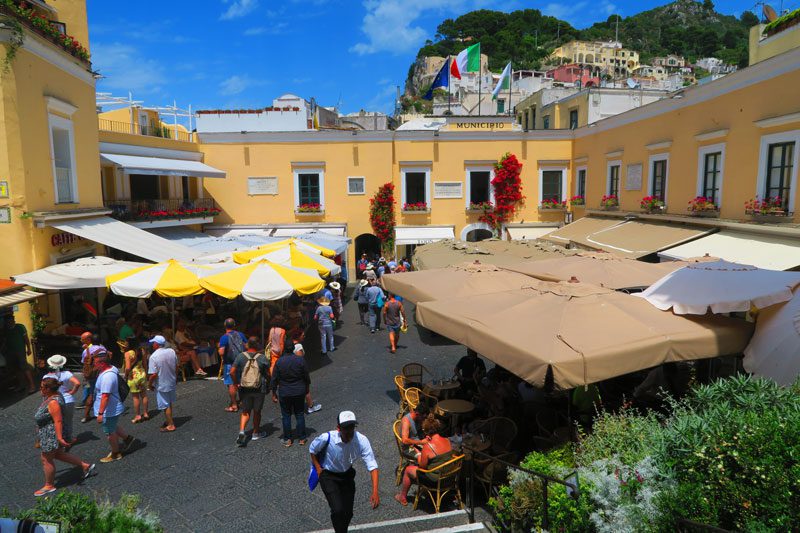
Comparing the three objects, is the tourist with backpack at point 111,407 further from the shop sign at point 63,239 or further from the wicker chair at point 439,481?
the shop sign at point 63,239

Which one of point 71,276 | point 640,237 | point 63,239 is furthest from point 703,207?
point 63,239

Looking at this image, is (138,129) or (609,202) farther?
(138,129)

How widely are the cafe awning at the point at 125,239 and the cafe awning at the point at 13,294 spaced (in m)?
2.25

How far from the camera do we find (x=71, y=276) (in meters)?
Result: 10.7

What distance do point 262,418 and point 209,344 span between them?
3416 mm

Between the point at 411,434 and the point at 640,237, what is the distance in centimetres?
1253

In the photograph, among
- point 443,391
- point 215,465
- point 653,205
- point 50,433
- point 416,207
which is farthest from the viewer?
point 416,207

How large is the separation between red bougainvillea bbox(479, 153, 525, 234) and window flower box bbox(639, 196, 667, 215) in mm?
6612

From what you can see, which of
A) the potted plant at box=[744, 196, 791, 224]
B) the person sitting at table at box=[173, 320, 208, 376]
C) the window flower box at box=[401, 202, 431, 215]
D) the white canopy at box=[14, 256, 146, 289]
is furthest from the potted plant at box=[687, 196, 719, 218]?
the white canopy at box=[14, 256, 146, 289]

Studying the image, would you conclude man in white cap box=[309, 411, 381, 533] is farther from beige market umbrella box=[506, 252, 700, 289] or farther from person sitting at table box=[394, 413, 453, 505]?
beige market umbrella box=[506, 252, 700, 289]

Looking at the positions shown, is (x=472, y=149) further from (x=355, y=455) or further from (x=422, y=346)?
(x=355, y=455)

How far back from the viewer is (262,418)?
8609 millimetres

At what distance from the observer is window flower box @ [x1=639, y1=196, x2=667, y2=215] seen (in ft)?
56.3

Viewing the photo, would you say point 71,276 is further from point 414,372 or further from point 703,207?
point 703,207
